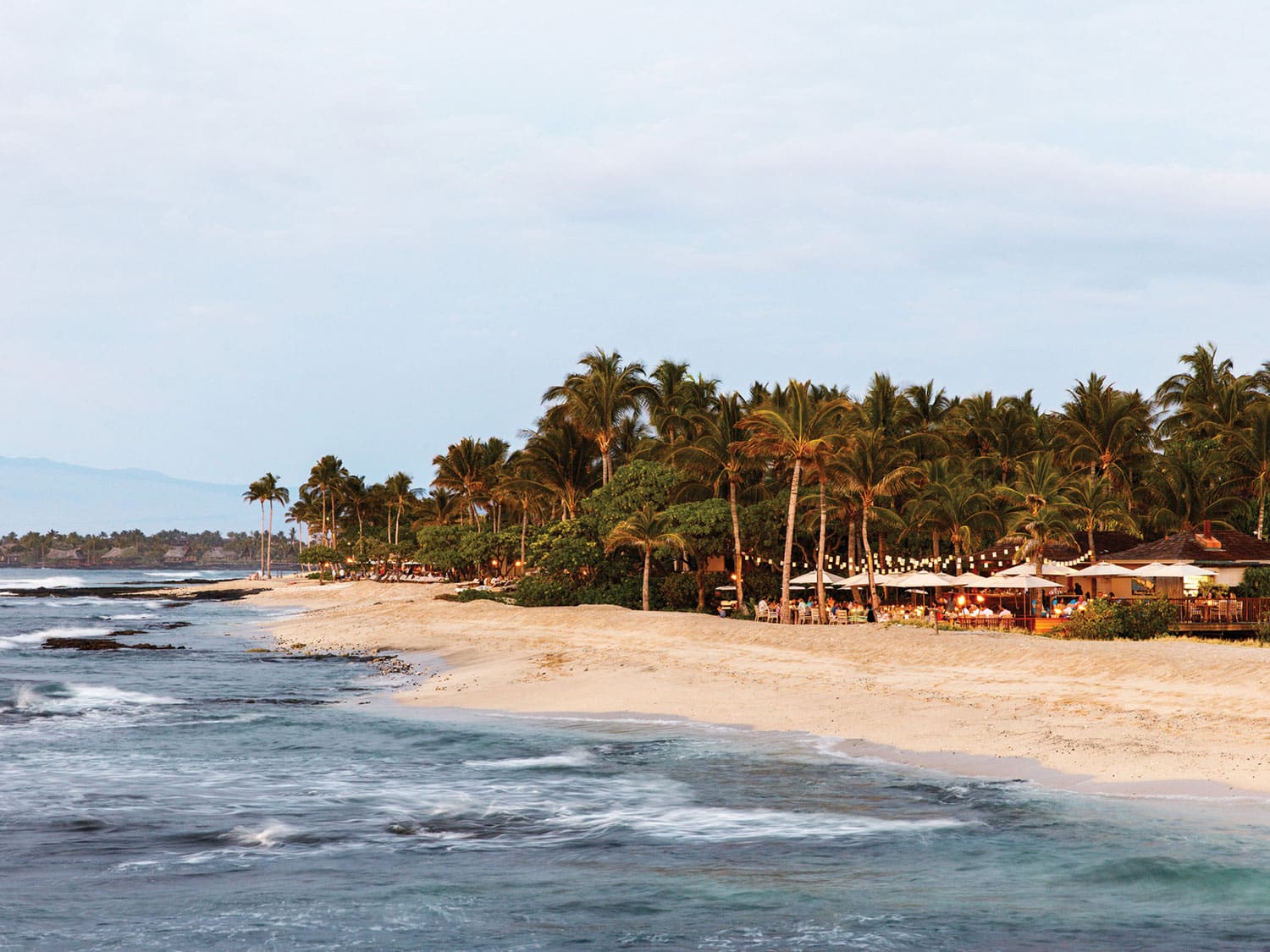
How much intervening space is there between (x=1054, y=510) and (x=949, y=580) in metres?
9.98

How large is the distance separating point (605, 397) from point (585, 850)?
45622 mm

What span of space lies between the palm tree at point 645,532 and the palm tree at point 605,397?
32.6 ft

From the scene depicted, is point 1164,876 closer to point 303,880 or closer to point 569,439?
point 303,880

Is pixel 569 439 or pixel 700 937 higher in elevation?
pixel 569 439

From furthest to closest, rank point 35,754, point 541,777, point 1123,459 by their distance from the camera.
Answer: point 1123,459, point 35,754, point 541,777

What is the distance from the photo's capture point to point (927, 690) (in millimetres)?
23344

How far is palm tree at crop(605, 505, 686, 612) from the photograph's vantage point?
157ft

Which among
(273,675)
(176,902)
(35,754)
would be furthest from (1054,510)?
(176,902)

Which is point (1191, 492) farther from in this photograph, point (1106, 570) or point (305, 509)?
point (305, 509)

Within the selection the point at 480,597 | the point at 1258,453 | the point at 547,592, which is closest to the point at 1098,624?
the point at 547,592

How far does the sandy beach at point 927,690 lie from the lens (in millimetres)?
16297

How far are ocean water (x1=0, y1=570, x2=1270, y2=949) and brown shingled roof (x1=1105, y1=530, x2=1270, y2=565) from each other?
29518 millimetres

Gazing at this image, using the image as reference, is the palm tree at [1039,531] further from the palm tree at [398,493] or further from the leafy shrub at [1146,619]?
the palm tree at [398,493]

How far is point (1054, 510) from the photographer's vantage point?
48250 mm
